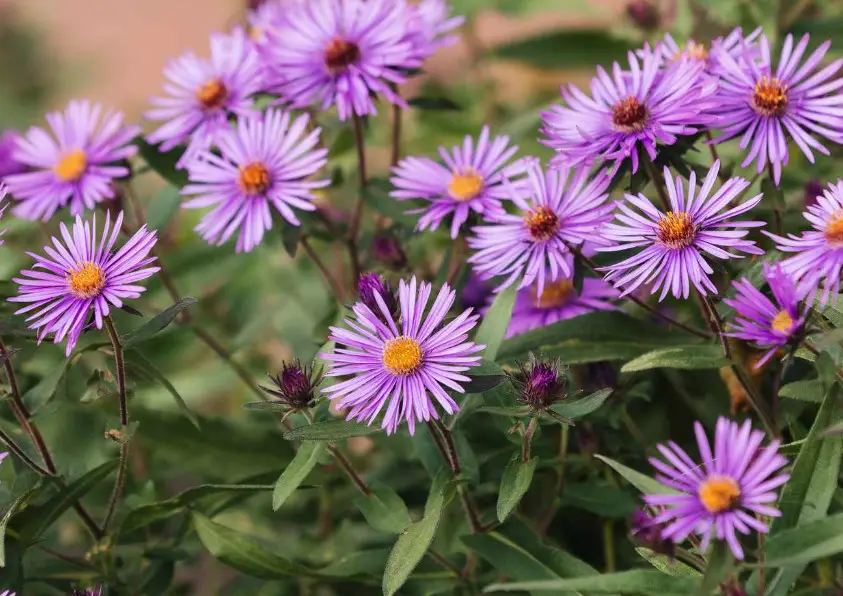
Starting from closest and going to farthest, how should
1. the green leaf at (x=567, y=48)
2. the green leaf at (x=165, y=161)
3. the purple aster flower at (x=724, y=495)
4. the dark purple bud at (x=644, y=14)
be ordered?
the purple aster flower at (x=724, y=495) → the green leaf at (x=165, y=161) → the dark purple bud at (x=644, y=14) → the green leaf at (x=567, y=48)

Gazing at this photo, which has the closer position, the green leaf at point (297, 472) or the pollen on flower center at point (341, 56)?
the green leaf at point (297, 472)

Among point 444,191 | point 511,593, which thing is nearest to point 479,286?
point 444,191

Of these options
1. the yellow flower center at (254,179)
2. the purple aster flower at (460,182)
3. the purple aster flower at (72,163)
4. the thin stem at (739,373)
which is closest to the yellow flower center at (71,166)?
the purple aster flower at (72,163)

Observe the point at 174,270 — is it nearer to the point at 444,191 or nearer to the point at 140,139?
the point at 140,139

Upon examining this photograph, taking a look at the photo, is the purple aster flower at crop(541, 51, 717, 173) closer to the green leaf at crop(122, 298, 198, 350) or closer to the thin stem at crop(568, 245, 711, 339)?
the thin stem at crop(568, 245, 711, 339)

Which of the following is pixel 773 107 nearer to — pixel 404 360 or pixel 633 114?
pixel 633 114

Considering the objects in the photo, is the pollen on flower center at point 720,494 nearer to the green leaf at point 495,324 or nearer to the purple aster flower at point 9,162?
the green leaf at point 495,324

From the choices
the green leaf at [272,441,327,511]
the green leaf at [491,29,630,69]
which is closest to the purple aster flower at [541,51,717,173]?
the green leaf at [272,441,327,511]
